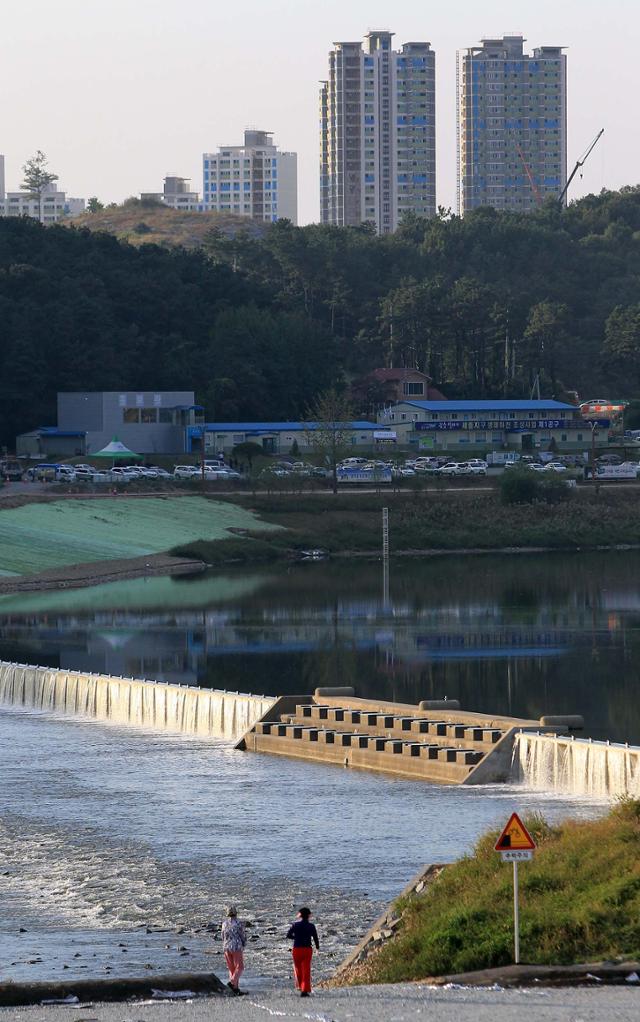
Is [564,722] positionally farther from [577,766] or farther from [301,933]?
[301,933]

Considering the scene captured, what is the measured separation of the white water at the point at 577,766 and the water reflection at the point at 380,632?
5.03 metres

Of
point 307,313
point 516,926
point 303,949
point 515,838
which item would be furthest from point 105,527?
point 516,926

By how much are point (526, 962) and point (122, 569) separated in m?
64.1

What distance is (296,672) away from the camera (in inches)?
2083

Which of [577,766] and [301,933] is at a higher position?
[301,933]

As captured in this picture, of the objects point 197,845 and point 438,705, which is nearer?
point 197,845

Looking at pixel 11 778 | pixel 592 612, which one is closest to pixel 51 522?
pixel 592 612

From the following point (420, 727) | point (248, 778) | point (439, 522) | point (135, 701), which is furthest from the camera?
point (439, 522)

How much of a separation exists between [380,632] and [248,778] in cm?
2624

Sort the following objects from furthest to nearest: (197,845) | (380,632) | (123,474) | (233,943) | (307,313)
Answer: (307,313), (123,474), (380,632), (197,845), (233,943)

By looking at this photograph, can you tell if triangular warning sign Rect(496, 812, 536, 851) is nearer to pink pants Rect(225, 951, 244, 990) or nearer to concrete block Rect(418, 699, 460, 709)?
pink pants Rect(225, 951, 244, 990)

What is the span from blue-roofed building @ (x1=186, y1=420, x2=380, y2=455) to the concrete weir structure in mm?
73890

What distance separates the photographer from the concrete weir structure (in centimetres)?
3669

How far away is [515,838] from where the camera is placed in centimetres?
2061
